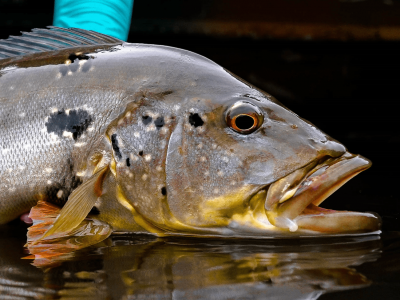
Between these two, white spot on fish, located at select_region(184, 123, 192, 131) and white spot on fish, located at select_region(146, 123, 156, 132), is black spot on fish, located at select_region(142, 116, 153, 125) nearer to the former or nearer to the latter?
white spot on fish, located at select_region(146, 123, 156, 132)

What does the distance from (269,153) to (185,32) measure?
12.5 feet

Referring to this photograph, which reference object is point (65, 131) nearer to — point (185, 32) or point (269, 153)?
point (269, 153)

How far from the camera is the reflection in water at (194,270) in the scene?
5.56 feet

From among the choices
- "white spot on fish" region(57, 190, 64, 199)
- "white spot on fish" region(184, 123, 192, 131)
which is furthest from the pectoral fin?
"white spot on fish" region(184, 123, 192, 131)

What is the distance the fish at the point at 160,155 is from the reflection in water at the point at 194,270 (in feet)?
0.40

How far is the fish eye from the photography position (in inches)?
93.2

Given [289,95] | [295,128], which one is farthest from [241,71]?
[295,128]

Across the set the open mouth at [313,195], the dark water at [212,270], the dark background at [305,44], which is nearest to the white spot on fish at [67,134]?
the dark water at [212,270]

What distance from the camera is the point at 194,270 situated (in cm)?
193

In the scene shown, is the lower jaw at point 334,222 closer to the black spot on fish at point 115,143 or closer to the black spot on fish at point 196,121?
the black spot on fish at point 196,121

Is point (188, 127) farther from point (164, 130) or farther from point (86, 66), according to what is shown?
point (86, 66)

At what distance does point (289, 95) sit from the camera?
6.00m

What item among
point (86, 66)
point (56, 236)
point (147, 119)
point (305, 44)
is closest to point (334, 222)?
point (147, 119)

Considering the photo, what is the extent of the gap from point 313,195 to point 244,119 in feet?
1.61
